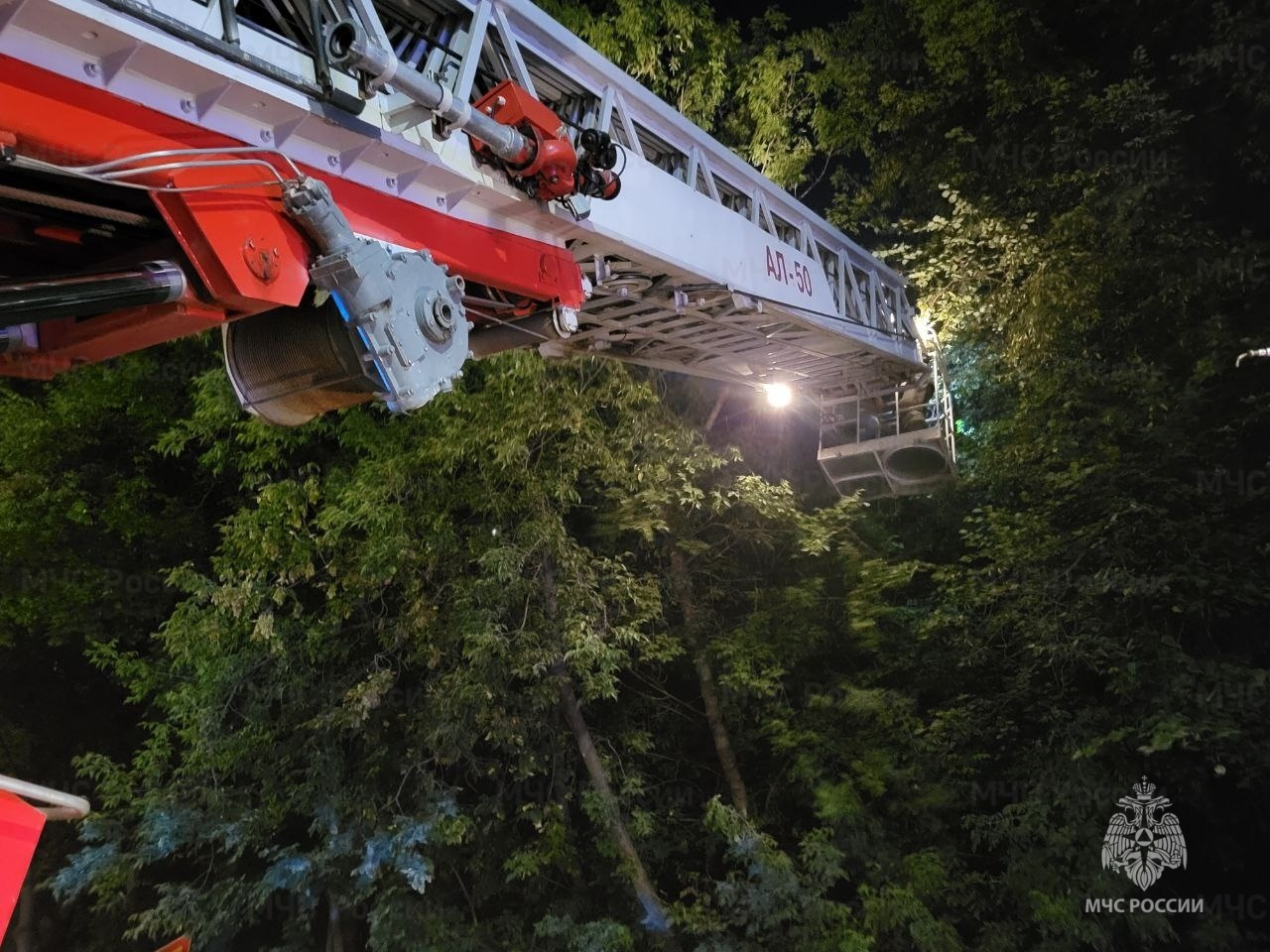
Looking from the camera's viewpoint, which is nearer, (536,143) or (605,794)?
(536,143)

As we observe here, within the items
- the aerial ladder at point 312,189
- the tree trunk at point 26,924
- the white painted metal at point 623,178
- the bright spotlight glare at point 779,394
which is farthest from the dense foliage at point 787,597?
the aerial ladder at point 312,189

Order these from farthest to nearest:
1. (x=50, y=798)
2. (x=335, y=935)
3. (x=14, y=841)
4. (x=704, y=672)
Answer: (x=335, y=935) < (x=704, y=672) < (x=50, y=798) < (x=14, y=841)

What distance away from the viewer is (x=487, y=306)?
3754mm

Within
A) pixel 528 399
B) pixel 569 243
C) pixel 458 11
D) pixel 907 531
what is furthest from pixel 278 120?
pixel 907 531

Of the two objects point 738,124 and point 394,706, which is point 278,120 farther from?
point 738,124

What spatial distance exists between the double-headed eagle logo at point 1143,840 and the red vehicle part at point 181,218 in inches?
323

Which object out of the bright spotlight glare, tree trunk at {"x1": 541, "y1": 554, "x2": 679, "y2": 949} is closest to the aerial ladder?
the bright spotlight glare

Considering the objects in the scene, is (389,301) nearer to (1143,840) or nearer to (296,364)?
(296,364)

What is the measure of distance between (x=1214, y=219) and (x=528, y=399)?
29.0 feet

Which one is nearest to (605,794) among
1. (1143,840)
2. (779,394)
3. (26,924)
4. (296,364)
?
(779,394)

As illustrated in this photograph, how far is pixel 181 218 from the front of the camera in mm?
2195

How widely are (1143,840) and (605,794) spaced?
206 inches

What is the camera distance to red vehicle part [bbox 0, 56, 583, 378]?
1921mm

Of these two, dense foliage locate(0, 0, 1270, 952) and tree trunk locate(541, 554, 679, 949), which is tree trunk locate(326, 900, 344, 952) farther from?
tree trunk locate(541, 554, 679, 949)
